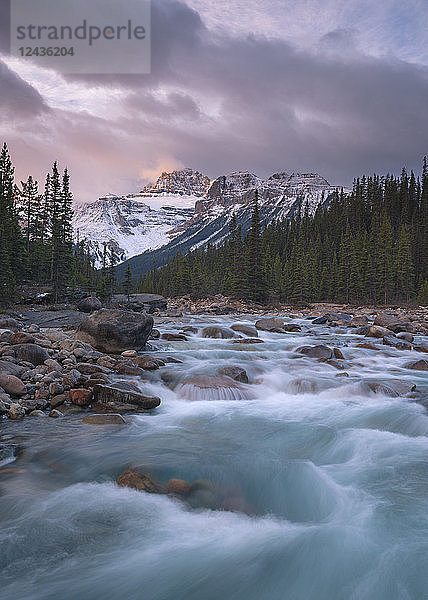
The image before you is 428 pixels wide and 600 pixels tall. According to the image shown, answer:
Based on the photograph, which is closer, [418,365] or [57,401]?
[57,401]

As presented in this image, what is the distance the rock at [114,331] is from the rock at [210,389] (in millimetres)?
4038

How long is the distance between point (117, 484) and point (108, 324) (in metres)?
8.50

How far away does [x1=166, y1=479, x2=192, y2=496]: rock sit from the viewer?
5.16m

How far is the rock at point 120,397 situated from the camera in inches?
325

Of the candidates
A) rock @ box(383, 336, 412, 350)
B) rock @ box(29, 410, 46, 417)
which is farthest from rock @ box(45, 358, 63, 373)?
rock @ box(383, 336, 412, 350)

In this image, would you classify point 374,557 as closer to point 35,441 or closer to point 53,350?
point 35,441

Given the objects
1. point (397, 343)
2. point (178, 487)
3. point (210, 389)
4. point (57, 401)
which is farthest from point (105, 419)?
point (397, 343)

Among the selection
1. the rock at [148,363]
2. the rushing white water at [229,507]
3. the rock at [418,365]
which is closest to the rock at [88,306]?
the rock at [148,363]

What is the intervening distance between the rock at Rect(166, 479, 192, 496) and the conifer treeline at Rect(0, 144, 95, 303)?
26467mm

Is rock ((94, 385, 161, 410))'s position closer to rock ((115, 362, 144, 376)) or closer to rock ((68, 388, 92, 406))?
rock ((68, 388, 92, 406))

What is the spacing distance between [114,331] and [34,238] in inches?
2025

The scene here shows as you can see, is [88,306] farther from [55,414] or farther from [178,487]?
[178,487]

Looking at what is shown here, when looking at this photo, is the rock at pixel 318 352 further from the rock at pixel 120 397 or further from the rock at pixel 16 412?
the rock at pixel 16 412

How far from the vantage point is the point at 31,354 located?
33.4 ft
